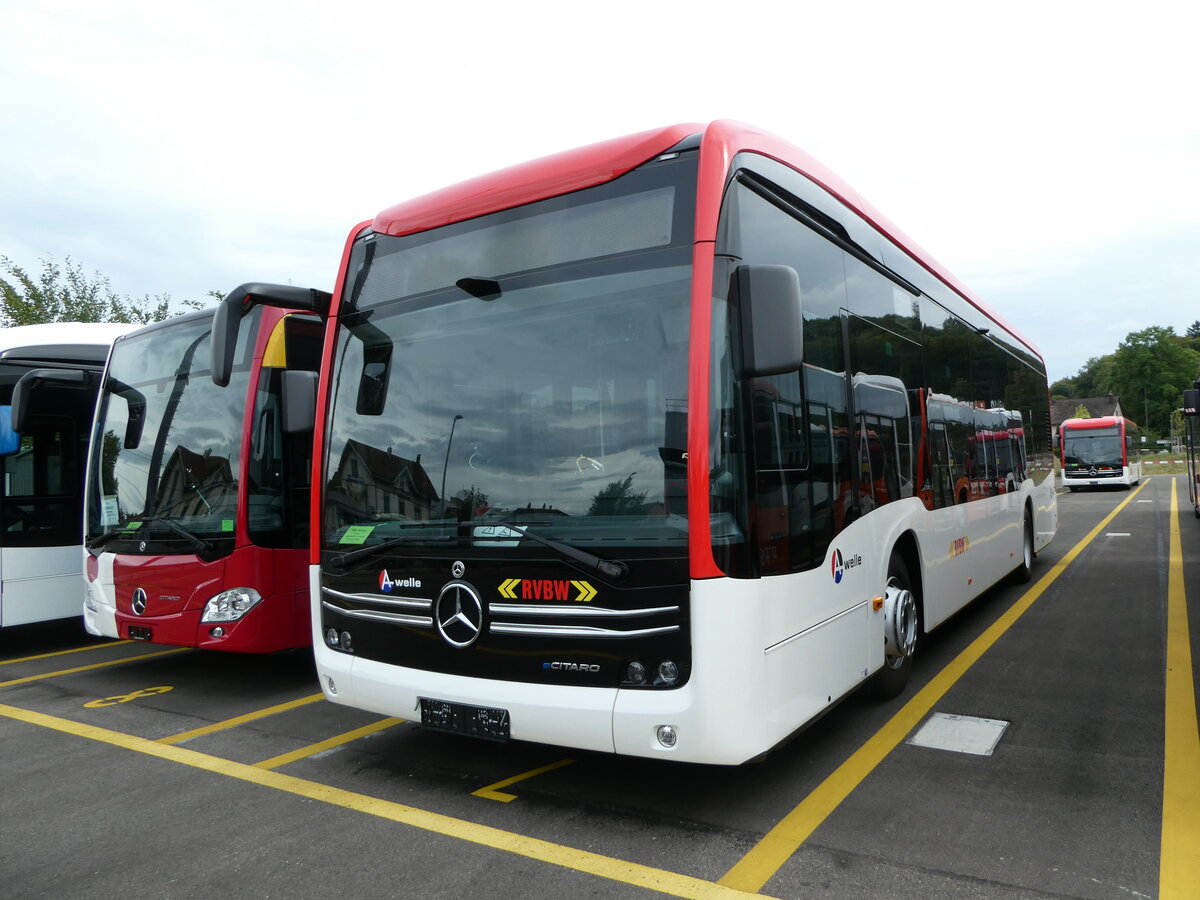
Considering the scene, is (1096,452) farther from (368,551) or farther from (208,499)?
(368,551)

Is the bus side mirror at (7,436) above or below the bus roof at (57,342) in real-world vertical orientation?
below

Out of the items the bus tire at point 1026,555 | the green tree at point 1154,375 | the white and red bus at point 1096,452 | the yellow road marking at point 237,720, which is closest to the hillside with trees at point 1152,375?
the green tree at point 1154,375

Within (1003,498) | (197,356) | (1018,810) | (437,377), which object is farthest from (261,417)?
(1003,498)

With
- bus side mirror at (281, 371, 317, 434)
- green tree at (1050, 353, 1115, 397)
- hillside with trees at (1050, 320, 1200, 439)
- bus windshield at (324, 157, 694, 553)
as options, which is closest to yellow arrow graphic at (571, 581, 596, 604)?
bus windshield at (324, 157, 694, 553)

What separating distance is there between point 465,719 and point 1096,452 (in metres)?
37.7

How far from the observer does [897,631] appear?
5250 mm

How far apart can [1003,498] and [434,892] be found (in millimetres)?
7472

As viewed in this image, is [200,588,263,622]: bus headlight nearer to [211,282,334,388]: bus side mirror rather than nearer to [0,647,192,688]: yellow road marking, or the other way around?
[211,282,334,388]: bus side mirror

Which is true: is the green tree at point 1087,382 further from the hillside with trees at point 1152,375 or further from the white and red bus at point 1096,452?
the white and red bus at point 1096,452

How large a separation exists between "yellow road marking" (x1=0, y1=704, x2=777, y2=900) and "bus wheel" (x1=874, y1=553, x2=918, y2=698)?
241 centimetres

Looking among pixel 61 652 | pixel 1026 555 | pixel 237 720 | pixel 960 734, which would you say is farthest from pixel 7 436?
pixel 1026 555

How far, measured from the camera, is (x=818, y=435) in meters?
4.26

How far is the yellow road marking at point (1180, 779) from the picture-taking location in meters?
3.25

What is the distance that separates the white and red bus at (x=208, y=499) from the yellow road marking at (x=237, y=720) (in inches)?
16.0
